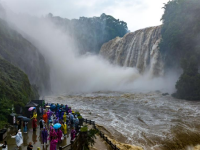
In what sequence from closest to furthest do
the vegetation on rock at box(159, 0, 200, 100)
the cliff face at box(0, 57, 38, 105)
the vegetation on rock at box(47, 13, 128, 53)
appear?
1. the cliff face at box(0, 57, 38, 105)
2. the vegetation on rock at box(159, 0, 200, 100)
3. the vegetation on rock at box(47, 13, 128, 53)

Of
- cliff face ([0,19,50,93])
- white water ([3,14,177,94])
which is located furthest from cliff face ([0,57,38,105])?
white water ([3,14,177,94])

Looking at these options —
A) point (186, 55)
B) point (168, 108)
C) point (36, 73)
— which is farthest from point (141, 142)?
point (36, 73)

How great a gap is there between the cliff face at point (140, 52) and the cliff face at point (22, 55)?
1993cm

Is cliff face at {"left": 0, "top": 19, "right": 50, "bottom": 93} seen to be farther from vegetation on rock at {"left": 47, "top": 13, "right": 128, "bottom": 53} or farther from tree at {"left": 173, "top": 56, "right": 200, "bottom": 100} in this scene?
vegetation on rock at {"left": 47, "top": 13, "right": 128, "bottom": 53}

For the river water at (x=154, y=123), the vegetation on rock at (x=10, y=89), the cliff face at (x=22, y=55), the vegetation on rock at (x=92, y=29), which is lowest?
the river water at (x=154, y=123)

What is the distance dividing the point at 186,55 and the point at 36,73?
25.9 meters

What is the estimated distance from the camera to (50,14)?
80.9 metres

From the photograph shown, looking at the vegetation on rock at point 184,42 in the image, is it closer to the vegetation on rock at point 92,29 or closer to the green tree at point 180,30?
the green tree at point 180,30

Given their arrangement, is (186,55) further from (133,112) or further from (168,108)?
(133,112)

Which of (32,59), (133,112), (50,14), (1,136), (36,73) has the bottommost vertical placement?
(133,112)

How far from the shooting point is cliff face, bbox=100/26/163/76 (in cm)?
3625

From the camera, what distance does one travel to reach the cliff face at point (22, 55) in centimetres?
2766

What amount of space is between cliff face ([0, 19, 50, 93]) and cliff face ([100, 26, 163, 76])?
1993 cm

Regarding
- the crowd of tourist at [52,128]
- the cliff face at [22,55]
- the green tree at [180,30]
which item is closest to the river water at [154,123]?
the crowd of tourist at [52,128]
